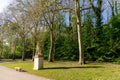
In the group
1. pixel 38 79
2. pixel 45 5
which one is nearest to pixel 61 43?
pixel 45 5

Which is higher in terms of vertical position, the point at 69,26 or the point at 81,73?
the point at 69,26

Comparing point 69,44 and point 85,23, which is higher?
point 85,23

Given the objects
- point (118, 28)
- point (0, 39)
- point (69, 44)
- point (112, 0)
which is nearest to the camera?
point (118, 28)

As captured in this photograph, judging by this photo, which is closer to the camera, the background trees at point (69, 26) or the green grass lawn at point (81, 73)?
the green grass lawn at point (81, 73)

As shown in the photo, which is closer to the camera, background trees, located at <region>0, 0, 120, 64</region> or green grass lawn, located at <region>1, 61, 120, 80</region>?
green grass lawn, located at <region>1, 61, 120, 80</region>

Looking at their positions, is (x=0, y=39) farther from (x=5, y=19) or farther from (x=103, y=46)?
(x=103, y=46)

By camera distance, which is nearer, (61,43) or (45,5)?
(45,5)

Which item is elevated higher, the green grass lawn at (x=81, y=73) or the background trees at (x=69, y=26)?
the background trees at (x=69, y=26)

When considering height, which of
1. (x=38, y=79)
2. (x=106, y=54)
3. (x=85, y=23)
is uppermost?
(x=85, y=23)

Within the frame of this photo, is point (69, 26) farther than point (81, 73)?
Yes

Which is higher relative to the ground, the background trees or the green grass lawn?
the background trees

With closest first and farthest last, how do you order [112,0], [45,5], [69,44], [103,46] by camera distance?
[45,5] → [103,46] → [112,0] → [69,44]

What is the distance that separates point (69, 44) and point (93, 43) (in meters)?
5.59

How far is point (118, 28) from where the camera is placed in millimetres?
31125
